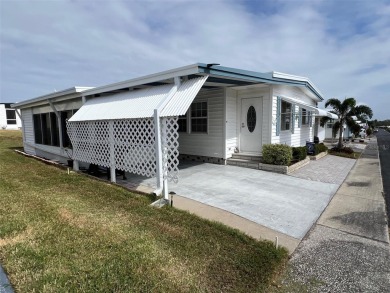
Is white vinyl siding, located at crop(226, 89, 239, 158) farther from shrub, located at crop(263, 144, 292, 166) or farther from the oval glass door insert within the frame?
shrub, located at crop(263, 144, 292, 166)

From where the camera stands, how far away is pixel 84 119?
7.90m

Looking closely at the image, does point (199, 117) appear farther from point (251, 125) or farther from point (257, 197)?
point (257, 197)

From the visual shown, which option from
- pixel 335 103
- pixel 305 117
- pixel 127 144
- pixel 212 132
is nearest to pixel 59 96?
pixel 127 144

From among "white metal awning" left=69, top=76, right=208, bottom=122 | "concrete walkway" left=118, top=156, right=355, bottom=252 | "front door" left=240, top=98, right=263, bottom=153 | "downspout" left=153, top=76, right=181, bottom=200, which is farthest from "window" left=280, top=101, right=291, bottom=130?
"downspout" left=153, top=76, right=181, bottom=200

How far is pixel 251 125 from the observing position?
9.73 m

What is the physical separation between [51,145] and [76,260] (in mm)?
10950

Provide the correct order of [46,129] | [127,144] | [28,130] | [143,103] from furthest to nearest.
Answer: [28,130]
[46,129]
[127,144]
[143,103]

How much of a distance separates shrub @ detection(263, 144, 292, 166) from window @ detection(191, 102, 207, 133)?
2819mm

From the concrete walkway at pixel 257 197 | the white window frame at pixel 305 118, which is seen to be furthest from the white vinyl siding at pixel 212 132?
the white window frame at pixel 305 118

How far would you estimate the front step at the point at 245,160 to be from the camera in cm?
900

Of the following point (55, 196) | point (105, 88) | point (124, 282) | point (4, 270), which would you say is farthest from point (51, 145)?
point (124, 282)

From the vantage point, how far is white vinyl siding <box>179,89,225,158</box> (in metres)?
9.45

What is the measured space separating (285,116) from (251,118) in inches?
81.3

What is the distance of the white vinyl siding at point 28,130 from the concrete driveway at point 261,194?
10329 millimetres
